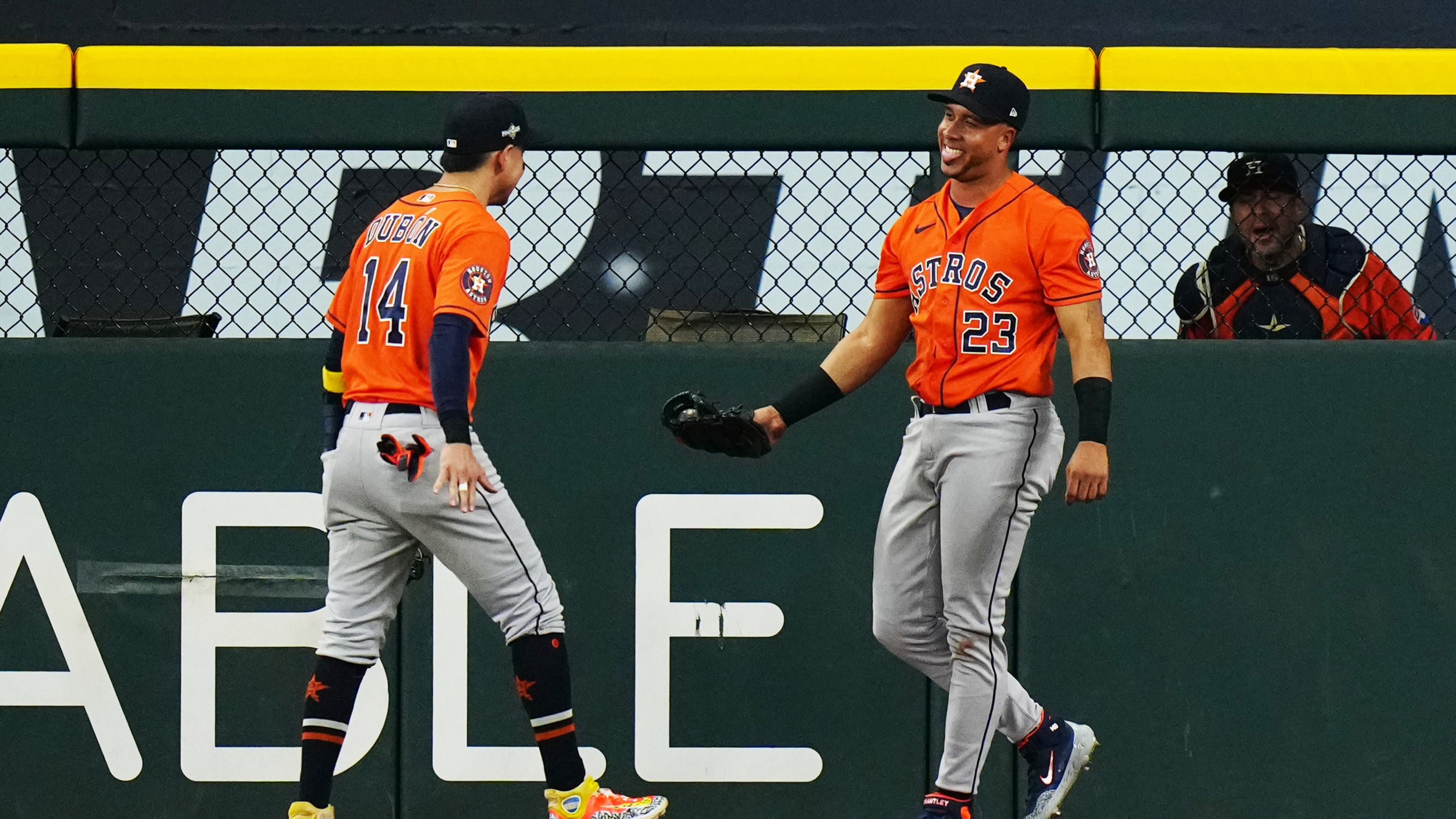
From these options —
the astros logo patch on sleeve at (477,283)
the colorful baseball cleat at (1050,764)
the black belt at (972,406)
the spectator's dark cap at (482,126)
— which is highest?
the spectator's dark cap at (482,126)

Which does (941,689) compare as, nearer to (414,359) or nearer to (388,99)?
(414,359)

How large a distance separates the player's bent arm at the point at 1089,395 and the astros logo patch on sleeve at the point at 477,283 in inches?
48.8

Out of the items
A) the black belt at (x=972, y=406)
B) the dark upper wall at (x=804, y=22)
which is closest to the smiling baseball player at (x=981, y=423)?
the black belt at (x=972, y=406)

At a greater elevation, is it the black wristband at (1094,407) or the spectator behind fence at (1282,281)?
the spectator behind fence at (1282,281)

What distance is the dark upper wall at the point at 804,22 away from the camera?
20.4 ft

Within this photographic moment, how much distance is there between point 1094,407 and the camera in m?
3.33

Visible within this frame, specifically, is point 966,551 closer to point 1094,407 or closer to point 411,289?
point 1094,407

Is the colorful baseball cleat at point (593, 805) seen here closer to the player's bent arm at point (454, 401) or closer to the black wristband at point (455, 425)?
the player's bent arm at point (454, 401)

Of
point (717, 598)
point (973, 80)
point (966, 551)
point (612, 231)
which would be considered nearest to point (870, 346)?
point (966, 551)

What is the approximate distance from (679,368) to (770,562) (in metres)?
0.55

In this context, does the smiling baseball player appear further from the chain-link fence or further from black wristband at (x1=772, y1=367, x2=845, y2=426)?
the chain-link fence

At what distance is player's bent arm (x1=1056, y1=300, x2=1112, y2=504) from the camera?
10.8 ft

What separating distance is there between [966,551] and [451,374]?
1200mm

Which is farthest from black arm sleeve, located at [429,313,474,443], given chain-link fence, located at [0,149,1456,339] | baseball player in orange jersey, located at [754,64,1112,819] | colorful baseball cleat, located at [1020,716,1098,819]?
chain-link fence, located at [0,149,1456,339]
